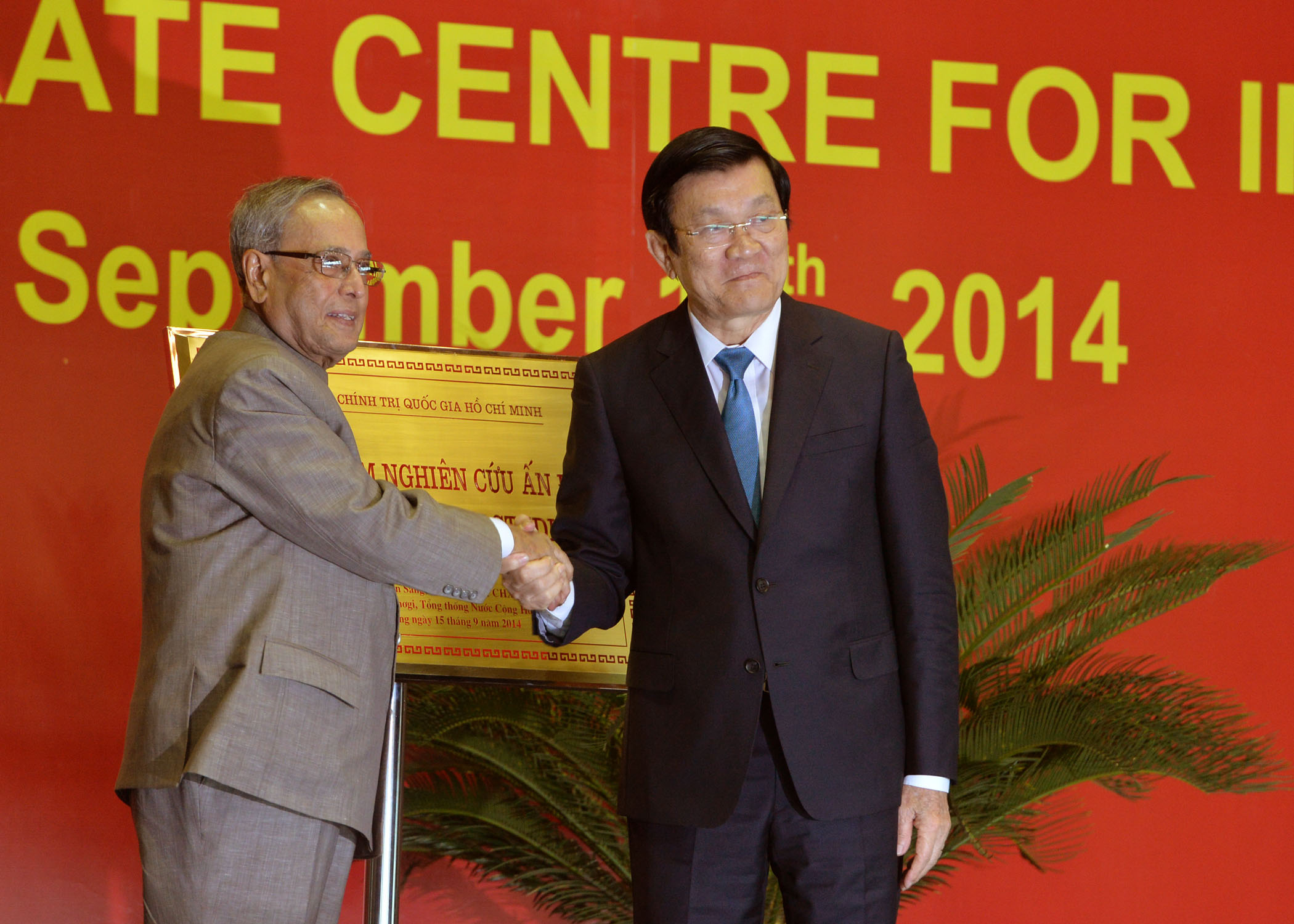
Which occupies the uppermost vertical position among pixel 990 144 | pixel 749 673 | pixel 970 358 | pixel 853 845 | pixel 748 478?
pixel 990 144

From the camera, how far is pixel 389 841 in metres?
2.89

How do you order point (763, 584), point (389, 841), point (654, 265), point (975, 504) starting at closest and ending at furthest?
point (763, 584) → point (389, 841) → point (975, 504) → point (654, 265)

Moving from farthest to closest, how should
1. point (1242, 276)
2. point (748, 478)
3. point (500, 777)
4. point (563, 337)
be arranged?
point (1242, 276) → point (563, 337) → point (500, 777) → point (748, 478)

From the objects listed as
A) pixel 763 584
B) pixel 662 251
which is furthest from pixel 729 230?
pixel 763 584

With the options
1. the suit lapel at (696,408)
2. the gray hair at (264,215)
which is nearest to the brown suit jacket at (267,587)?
the gray hair at (264,215)

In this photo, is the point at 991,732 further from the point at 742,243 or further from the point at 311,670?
the point at 311,670

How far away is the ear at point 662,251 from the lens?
242 centimetres

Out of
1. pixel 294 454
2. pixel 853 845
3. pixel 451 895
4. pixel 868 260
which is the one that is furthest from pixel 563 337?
pixel 853 845

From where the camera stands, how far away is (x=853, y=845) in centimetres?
206

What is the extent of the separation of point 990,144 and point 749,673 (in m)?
2.86

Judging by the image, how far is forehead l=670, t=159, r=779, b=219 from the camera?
7.57ft

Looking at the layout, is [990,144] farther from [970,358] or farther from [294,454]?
[294,454]

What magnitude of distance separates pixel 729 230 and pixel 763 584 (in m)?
0.60

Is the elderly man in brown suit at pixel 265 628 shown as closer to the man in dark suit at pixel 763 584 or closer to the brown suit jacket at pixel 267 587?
the brown suit jacket at pixel 267 587
